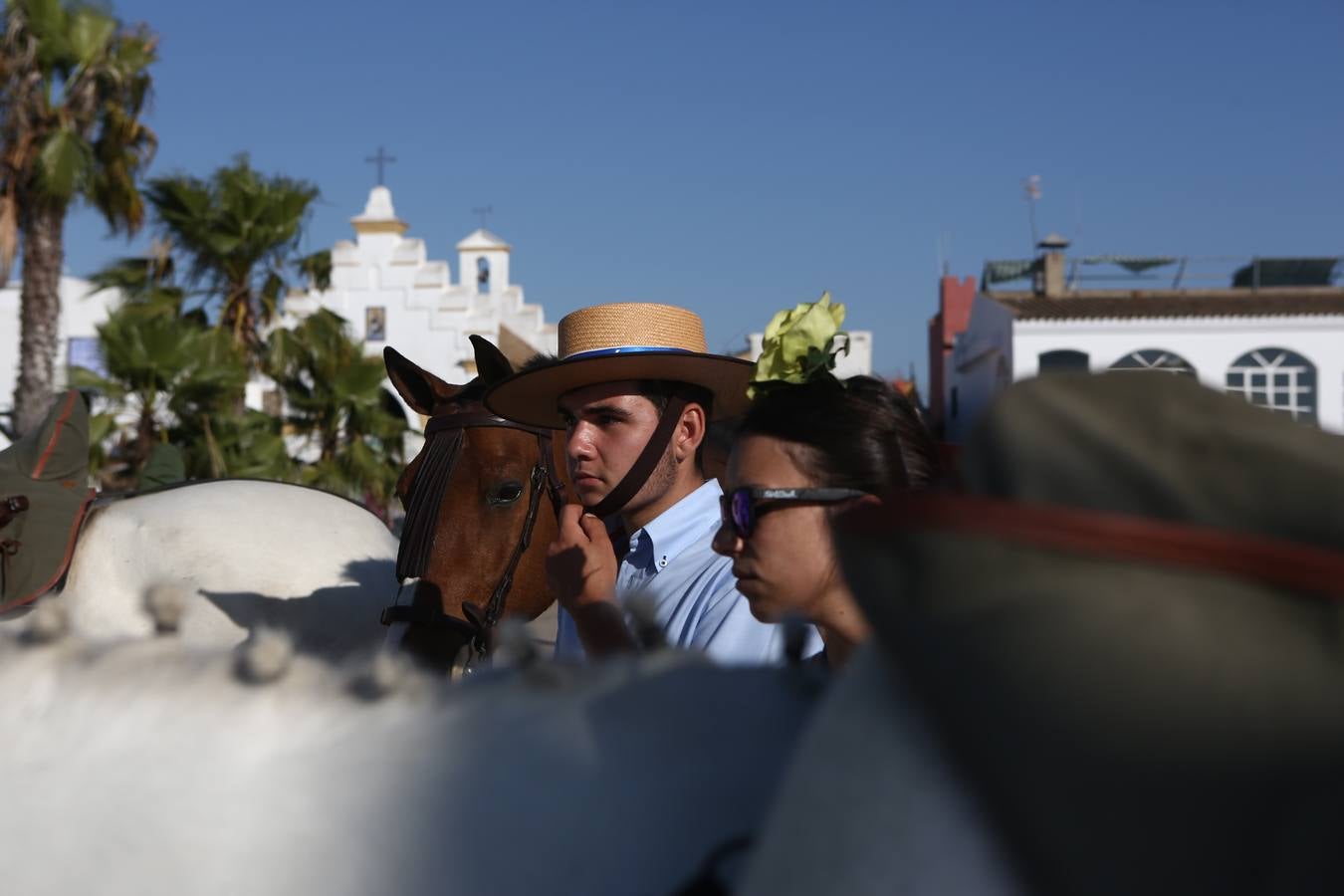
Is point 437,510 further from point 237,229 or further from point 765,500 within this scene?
point 237,229

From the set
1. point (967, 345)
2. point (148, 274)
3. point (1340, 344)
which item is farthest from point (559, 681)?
point (967, 345)

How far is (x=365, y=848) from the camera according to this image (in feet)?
2.49

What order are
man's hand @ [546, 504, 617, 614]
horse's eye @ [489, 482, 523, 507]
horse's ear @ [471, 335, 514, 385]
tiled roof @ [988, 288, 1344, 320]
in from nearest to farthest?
man's hand @ [546, 504, 617, 614], horse's eye @ [489, 482, 523, 507], horse's ear @ [471, 335, 514, 385], tiled roof @ [988, 288, 1344, 320]

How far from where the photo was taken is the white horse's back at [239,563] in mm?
4191

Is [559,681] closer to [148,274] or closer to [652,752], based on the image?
[652,752]

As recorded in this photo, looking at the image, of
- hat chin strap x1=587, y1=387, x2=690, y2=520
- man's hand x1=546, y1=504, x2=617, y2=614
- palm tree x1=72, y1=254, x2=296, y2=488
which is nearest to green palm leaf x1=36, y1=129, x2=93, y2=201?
palm tree x1=72, y1=254, x2=296, y2=488

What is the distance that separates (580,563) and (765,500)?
441 millimetres

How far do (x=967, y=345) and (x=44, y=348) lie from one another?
26030mm

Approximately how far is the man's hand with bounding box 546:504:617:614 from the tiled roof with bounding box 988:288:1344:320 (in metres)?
26.1

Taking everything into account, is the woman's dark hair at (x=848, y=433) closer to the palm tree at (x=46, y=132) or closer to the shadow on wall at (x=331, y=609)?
the shadow on wall at (x=331, y=609)

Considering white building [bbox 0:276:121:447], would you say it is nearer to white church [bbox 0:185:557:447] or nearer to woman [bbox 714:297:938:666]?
white church [bbox 0:185:557:447]

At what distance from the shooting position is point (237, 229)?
18891mm

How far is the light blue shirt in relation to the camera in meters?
2.26

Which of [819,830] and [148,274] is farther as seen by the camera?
[148,274]
